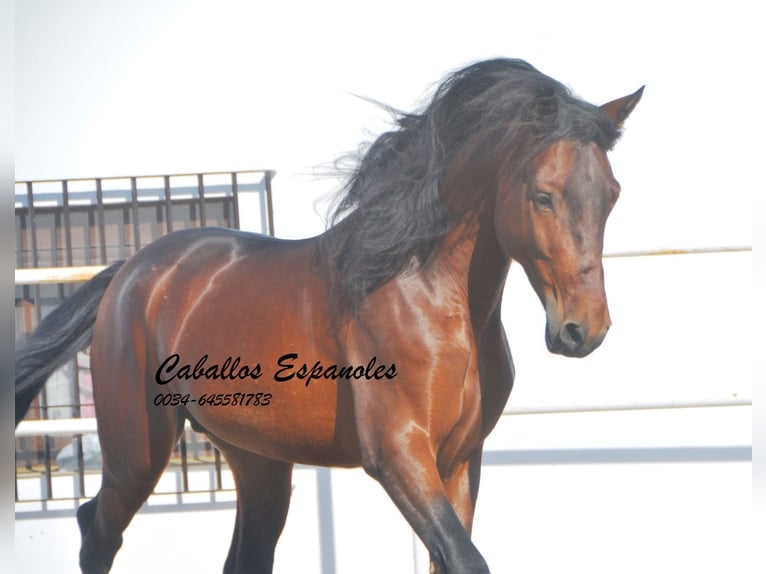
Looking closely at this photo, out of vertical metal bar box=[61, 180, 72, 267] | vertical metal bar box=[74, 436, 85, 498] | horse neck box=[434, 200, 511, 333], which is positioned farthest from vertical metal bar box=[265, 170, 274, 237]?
horse neck box=[434, 200, 511, 333]

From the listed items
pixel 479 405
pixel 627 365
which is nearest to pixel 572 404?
pixel 627 365

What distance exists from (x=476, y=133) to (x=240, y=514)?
1.74m

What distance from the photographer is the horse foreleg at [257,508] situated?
360 cm

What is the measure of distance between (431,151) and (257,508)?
1.57 metres

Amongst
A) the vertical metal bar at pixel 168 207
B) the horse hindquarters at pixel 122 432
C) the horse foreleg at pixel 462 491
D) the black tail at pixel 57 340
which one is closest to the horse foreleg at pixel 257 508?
the horse hindquarters at pixel 122 432

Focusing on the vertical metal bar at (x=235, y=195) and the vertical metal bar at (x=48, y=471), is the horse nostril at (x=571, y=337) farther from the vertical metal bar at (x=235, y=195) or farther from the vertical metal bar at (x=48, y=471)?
the vertical metal bar at (x=48, y=471)

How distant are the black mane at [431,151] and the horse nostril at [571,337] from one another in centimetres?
49

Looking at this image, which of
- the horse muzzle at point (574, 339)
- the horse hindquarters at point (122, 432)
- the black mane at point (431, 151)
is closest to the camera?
the horse muzzle at point (574, 339)

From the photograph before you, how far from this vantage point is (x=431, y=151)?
2861mm

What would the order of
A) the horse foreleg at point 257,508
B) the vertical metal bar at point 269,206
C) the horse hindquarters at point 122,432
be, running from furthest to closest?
the vertical metal bar at point 269,206, the horse foreleg at point 257,508, the horse hindquarters at point 122,432

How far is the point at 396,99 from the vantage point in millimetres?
4668

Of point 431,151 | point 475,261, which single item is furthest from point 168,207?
point 475,261

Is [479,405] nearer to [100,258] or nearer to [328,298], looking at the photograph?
[328,298]

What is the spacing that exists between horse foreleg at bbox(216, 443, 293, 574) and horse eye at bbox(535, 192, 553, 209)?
1594 mm
